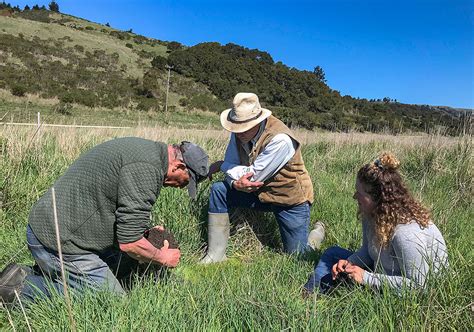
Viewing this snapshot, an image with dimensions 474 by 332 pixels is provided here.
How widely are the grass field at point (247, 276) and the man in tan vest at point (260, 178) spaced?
23cm

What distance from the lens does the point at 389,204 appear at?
8.28 ft

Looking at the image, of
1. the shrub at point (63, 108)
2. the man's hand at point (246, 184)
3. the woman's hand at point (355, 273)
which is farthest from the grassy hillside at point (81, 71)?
the woman's hand at point (355, 273)

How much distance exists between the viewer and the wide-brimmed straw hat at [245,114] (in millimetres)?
3555

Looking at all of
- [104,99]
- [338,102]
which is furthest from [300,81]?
[104,99]

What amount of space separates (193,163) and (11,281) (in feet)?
4.45

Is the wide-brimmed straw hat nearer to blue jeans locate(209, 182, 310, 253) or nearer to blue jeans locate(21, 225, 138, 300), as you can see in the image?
blue jeans locate(209, 182, 310, 253)

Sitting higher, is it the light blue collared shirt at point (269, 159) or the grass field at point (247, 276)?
the light blue collared shirt at point (269, 159)

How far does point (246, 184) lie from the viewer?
142 inches

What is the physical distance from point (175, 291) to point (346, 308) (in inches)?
39.8

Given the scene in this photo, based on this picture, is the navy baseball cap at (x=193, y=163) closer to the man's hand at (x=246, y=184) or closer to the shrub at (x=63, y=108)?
the man's hand at (x=246, y=184)

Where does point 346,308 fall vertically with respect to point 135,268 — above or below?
above

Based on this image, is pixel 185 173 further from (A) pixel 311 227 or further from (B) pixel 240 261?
(A) pixel 311 227

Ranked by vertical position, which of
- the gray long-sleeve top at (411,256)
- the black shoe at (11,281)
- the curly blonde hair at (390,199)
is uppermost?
the curly blonde hair at (390,199)

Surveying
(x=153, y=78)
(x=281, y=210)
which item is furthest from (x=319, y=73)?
(x=281, y=210)
